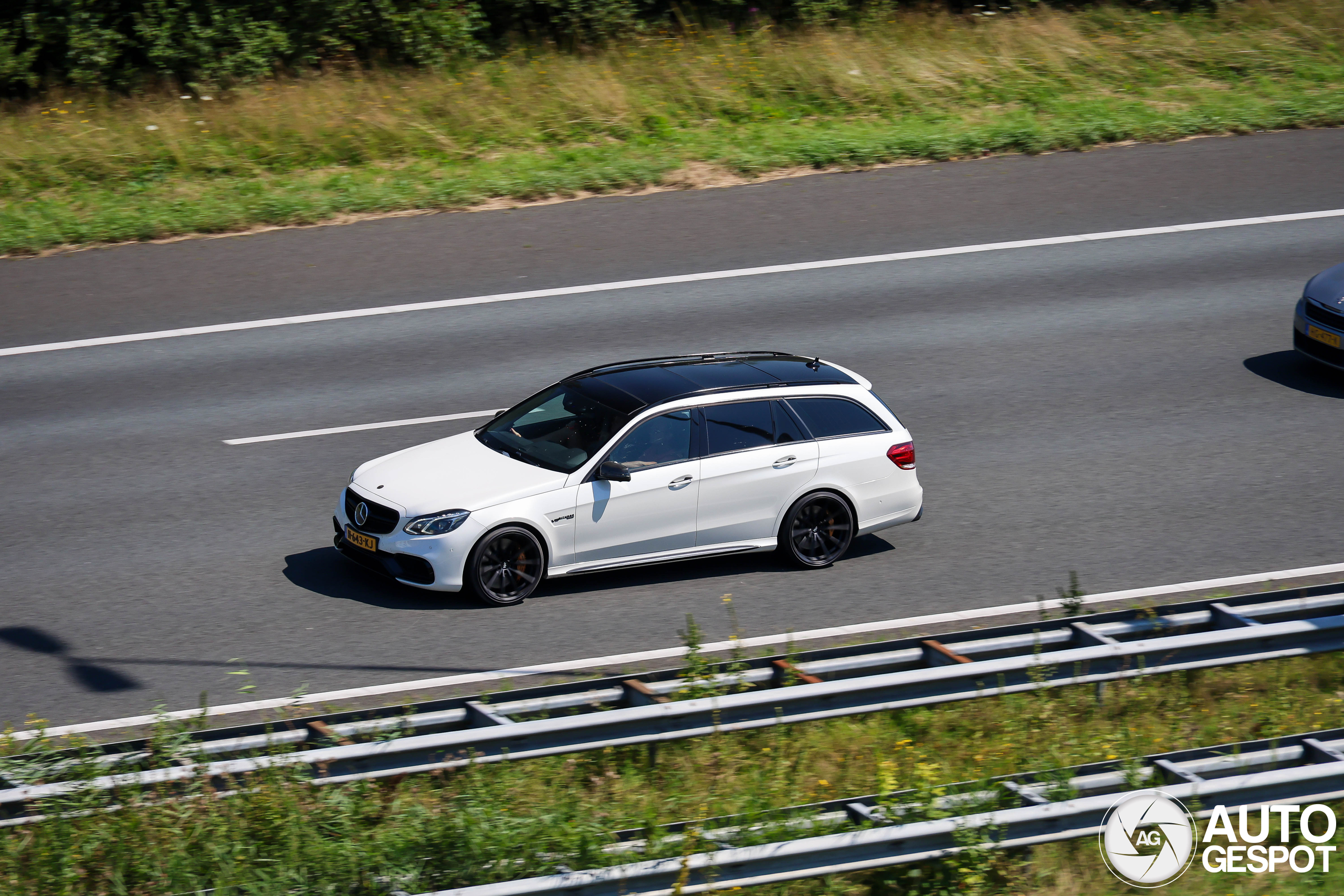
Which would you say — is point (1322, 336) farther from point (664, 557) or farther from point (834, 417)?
point (664, 557)

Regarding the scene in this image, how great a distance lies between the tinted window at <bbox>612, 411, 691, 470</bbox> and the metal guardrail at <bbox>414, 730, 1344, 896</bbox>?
4270 millimetres

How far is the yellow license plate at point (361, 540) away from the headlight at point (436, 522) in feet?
0.97

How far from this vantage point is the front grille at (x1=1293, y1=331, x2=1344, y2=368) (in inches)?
551

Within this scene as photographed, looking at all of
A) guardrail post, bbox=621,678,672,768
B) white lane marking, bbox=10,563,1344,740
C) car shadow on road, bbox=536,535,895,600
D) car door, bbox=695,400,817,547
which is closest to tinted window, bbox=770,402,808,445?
car door, bbox=695,400,817,547

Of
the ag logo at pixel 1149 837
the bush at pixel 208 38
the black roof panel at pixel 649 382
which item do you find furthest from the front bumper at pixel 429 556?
the bush at pixel 208 38

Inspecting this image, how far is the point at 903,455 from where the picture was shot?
11211 millimetres

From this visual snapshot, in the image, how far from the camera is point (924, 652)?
25.9 ft

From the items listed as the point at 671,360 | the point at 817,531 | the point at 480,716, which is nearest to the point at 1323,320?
the point at 817,531

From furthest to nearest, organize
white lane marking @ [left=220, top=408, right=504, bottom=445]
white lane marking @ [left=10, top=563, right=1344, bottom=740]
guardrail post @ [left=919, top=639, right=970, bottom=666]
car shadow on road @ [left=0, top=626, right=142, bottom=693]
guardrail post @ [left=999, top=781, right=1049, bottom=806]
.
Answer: white lane marking @ [left=220, top=408, right=504, bottom=445]
car shadow on road @ [left=0, top=626, right=142, bottom=693]
white lane marking @ [left=10, top=563, right=1344, bottom=740]
guardrail post @ [left=919, top=639, right=970, bottom=666]
guardrail post @ [left=999, top=781, right=1049, bottom=806]

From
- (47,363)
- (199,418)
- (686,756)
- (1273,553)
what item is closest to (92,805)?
(686,756)

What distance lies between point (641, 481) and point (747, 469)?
858 millimetres

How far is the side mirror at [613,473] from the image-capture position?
10344 mm

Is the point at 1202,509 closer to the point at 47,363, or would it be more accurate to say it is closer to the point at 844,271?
the point at 844,271

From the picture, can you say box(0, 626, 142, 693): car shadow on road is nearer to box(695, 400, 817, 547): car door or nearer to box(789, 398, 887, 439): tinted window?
box(695, 400, 817, 547): car door
